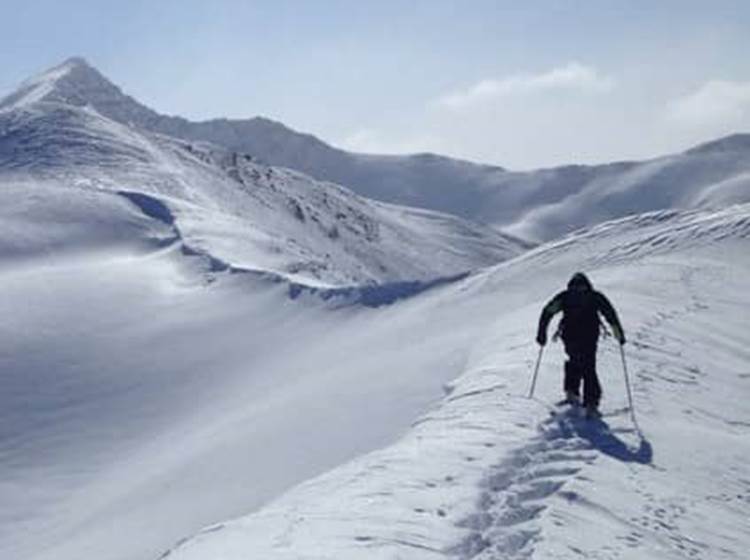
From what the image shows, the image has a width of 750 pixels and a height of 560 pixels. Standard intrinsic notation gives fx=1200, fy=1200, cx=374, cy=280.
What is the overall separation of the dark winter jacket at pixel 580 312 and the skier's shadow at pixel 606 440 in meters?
1.25

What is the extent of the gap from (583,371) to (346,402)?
5472 mm

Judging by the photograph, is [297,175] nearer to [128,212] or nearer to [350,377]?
[128,212]

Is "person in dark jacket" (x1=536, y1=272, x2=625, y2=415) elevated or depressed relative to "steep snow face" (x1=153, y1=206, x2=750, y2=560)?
elevated

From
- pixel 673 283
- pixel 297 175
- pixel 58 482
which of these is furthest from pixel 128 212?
pixel 297 175

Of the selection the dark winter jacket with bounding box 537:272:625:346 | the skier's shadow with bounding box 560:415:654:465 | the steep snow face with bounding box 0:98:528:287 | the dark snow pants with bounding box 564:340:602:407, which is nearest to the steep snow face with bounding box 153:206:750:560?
the skier's shadow with bounding box 560:415:654:465

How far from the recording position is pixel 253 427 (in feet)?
65.8

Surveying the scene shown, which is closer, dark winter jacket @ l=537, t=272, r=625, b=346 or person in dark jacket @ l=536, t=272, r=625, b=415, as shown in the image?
person in dark jacket @ l=536, t=272, r=625, b=415

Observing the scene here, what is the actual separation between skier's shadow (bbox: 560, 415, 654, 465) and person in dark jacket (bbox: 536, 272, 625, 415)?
740mm

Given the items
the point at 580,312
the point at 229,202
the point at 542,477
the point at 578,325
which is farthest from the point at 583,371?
the point at 229,202

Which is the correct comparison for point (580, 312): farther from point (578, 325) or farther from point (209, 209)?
point (209, 209)

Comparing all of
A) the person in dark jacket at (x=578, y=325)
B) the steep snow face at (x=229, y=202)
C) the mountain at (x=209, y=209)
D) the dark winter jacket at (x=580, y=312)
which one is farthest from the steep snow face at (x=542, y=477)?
the steep snow face at (x=229, y=202)

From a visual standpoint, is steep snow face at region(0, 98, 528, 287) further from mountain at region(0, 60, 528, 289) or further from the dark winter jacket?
the dark winter jacket

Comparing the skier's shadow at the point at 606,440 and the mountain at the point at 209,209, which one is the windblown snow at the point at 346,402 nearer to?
the skier's shadow at the point at 606,440

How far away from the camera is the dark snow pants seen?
587 inches
